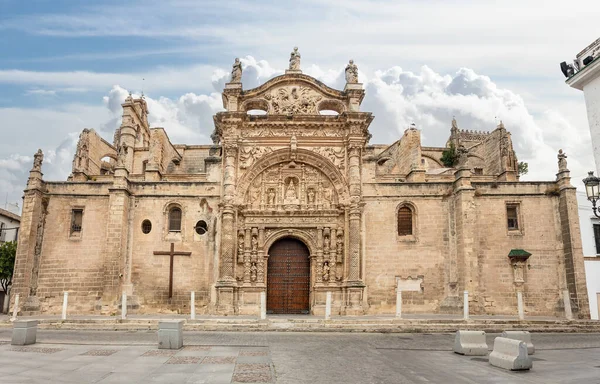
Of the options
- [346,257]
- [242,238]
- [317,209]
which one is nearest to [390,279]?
[346,257]

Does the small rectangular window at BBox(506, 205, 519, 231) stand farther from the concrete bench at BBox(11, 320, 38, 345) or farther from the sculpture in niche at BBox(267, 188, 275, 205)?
the concrete bench at BBox(11, 320, 38, 345)

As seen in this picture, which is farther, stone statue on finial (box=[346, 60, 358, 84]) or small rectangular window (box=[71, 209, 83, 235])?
stone statue on finial (box=[346, 60, 358, 84])

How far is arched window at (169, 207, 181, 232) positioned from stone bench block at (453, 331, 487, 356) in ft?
50.7

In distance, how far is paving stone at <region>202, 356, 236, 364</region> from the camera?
33.1ft

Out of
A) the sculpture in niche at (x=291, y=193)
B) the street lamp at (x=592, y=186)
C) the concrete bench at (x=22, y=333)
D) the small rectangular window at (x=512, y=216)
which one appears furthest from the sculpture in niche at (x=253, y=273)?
the street lamp at (x=592, y=186)

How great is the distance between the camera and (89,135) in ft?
108

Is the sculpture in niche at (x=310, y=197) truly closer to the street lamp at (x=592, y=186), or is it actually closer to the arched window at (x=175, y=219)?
the arched window at (x=175, y=219)

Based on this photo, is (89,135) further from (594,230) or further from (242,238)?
(594,230)

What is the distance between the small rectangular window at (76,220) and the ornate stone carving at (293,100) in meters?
11.0

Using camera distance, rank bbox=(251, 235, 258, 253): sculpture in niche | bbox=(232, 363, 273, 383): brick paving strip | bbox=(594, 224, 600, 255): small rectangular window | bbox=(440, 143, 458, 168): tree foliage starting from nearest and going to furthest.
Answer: bbox=(232, 363, 273, 383): brick paving strip < bbox=(251, 235, 258, 253): sculpture in niche < bbox=(594, 224, 600, 255): small rectangular window < bbox=(440, 143, 458, 168): tree foliage

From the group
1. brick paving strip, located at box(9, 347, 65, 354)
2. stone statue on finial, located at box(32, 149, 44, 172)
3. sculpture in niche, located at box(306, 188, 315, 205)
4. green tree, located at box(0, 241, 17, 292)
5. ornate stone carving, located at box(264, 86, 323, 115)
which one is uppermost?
ornate stone carving, located at box(264, 86, 323, 115)

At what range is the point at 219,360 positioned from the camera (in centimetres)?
1033

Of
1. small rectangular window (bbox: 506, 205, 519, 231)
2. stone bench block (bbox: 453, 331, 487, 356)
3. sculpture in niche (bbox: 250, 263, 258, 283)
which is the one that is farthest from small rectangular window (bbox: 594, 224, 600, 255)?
sculpture in niche (bbox: 250, 263, 258, 283)

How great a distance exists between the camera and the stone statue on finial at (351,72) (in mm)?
25156
